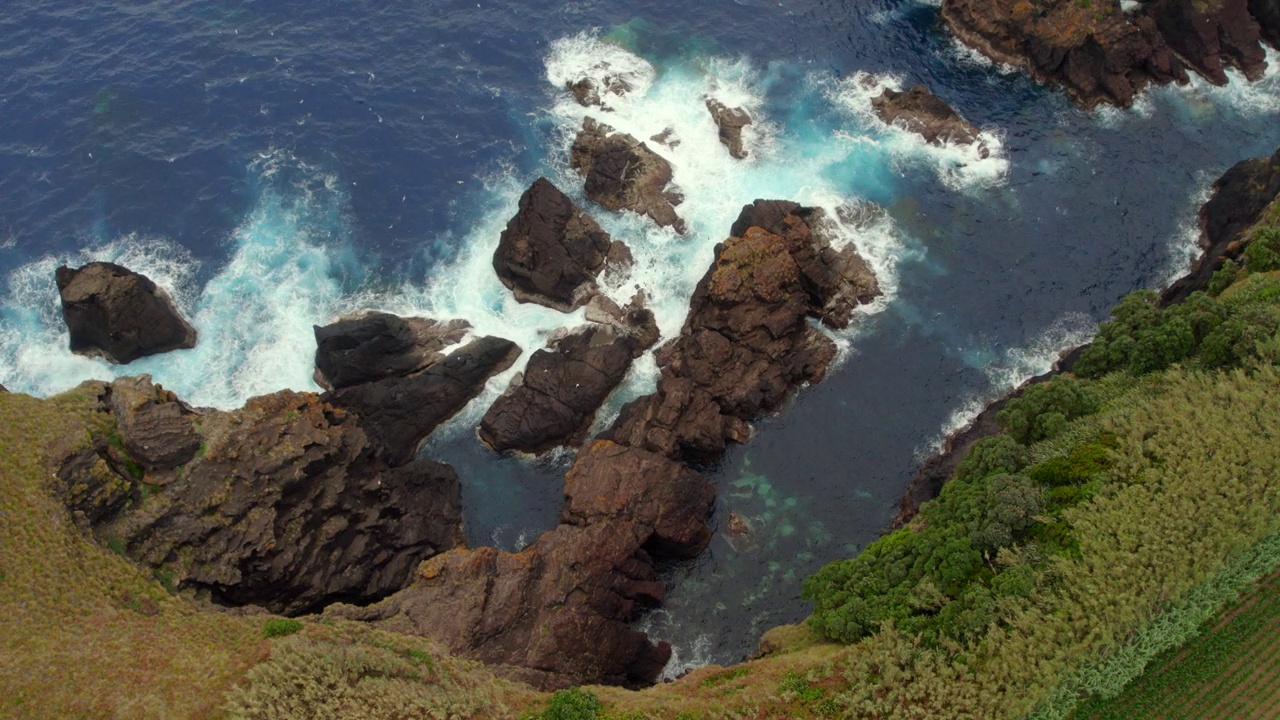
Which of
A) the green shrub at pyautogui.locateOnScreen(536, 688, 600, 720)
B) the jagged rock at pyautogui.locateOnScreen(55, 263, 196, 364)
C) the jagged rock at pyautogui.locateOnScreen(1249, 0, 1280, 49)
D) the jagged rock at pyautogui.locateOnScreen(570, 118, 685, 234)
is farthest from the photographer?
the jagged rock at pyautogui.locateOnScreen(1249, 0, 1280, 49)

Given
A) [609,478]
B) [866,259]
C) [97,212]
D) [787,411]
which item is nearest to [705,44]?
[866,259]

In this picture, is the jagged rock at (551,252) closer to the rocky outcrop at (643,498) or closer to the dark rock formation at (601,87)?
the rocky outcrop at (643,498)

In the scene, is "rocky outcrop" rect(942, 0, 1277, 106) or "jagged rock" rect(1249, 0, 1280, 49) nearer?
"rocky outcrop" rect(942, 0, 1277, 106)

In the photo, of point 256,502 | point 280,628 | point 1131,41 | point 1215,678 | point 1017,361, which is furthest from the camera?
point 1131,41

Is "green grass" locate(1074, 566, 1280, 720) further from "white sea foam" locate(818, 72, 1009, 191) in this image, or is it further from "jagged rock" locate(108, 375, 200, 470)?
"jagged rock" locate(108, 375, 200, 470)

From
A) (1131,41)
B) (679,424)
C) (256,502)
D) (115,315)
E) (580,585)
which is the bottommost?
(580,585)

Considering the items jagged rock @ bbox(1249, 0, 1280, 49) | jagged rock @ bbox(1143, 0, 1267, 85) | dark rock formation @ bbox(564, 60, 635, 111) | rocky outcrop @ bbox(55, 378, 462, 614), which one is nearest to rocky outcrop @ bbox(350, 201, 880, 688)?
rocky outcrop @ bbox(55, 378, 462, 614)

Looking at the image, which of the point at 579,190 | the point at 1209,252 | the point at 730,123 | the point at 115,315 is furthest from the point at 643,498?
the point at 1209,252

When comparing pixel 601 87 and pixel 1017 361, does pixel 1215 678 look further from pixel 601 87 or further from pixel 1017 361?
pixel 601 87
